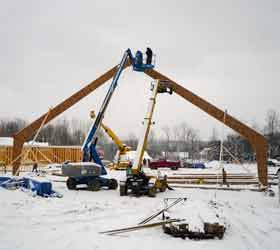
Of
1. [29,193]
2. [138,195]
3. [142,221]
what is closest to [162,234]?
[142,221]

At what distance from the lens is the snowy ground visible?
6.52 meters

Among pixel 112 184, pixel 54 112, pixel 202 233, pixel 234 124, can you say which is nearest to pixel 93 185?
pixel 112 184

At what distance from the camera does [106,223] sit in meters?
8.42

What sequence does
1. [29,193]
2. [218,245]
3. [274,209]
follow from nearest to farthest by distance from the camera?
[218,245]
[274,209]
[29,193]

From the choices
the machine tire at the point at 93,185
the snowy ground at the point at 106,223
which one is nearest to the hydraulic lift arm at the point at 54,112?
the machine tire at the point at 93,185

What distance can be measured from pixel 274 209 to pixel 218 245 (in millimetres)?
5699

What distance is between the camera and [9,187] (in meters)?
15.1

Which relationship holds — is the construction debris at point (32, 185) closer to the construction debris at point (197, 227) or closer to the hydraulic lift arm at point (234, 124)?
the construction debris at point (197, 227)

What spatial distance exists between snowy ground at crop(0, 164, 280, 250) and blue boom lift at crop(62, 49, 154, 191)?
2.37m

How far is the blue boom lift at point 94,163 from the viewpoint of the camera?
15.2 meters

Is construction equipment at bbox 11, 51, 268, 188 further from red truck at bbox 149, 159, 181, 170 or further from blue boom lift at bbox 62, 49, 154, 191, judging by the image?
red truck at bbox 149, 159, 181, 170

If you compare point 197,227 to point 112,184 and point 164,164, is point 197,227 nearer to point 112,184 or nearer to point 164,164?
point 112,184

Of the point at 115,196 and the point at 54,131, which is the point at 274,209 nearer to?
the point at 115,196

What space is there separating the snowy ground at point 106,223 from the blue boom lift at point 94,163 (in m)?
2.37
